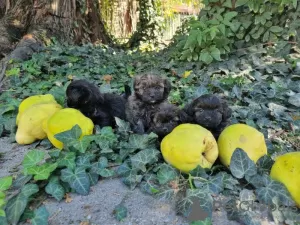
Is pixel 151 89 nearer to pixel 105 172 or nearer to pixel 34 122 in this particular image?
pixel 105 172

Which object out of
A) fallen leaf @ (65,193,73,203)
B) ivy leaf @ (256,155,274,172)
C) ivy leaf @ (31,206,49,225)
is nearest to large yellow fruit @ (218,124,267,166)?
ivy leaf @ (256,155,274,172)

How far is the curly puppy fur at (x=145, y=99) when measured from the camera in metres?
2.49

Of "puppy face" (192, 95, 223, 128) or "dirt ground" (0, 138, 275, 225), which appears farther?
"puppy face" (192, 95, 223, 128)

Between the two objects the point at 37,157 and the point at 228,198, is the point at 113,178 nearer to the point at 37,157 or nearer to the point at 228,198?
the point at 37,157

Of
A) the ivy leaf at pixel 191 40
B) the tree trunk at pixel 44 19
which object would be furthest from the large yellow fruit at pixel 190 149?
the tree trunk at pixel 44 19

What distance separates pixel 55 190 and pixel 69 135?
0.45 meters

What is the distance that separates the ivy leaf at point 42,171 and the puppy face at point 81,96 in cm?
73

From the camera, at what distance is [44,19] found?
6.93 m

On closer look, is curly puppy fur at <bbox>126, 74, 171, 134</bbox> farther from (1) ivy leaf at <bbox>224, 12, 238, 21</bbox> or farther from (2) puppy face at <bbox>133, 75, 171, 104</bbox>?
(1) ivy leaf at <bbox>224, 12, 238, 21</bbox>

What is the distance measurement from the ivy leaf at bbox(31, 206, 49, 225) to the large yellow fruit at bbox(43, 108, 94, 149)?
0.73 meters

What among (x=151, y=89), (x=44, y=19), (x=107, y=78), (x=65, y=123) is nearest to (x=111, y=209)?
(x=65, y=123)

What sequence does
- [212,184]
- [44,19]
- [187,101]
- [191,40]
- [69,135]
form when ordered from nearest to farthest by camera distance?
[212,184]
[69,135]
[187,101]
[191,40]
[44,19]

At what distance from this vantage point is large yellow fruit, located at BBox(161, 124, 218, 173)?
1844 mm

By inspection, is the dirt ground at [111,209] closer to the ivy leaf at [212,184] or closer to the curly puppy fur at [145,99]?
the ivy leaf at [212,184]
